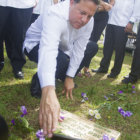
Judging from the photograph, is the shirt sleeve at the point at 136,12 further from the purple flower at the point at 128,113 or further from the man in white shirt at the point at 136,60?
the purple flower at the point at 128,113

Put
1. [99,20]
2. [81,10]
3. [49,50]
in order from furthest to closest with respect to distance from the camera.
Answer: [99,20] < [81,10] < [49,50]

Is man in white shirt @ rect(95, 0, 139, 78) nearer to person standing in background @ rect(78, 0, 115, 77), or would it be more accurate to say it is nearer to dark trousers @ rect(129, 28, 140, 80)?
person standing in background @ rect(78, 0, 115, 77)

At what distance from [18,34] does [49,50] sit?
1.24 metres

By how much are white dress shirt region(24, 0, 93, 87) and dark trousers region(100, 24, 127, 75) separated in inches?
41.6

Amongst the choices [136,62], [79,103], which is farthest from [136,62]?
[79,103]

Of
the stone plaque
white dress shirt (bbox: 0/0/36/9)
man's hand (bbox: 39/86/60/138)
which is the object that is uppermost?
white dress shirt (bbox: 0/0/36/9)

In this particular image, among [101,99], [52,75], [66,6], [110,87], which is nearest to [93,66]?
[110,87]

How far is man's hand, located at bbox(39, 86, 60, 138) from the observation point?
1.16m

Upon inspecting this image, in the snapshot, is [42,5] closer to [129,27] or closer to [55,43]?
[129,27]

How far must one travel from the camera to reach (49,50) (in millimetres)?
1631

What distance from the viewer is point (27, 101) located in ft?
7.42

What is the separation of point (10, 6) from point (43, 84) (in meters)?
1.40

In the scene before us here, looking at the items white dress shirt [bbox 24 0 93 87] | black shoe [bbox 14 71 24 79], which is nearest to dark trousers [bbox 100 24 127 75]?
white dress shirt [bbox 24 0 93 87]

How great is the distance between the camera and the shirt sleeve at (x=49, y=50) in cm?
150
